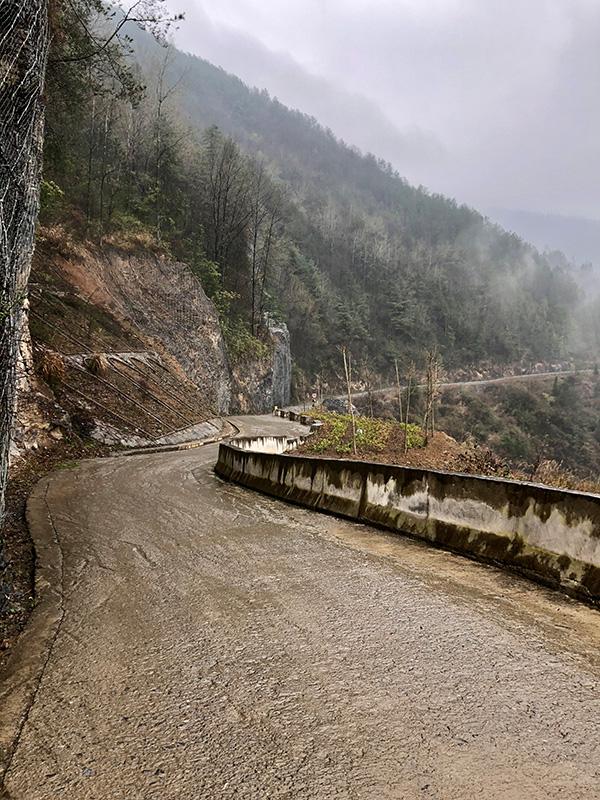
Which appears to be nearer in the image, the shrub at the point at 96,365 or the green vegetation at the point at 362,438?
the shrub at the point at 96,365

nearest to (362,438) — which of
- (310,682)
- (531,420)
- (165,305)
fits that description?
(165,305)

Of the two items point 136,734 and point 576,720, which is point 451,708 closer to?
point 576,720

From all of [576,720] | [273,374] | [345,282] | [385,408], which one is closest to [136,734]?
[576,720]

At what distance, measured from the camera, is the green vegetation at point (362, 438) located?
20.1 metres

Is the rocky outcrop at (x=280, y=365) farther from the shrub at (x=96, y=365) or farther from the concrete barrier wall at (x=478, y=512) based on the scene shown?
the concrete barrier wall at (x=478, y=512)

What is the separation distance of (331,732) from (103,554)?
402cm

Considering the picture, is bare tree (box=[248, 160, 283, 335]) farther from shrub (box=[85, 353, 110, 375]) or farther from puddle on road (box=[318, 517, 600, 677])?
puddle on road (box=[318, 517, 600, 677])

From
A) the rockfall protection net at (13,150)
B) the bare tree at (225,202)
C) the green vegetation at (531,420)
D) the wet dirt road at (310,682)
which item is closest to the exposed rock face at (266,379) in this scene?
the bare tree at (225,202)

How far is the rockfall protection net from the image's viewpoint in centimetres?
440

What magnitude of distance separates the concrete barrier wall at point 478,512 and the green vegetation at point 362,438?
11.2m

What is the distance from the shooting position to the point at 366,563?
559 cm

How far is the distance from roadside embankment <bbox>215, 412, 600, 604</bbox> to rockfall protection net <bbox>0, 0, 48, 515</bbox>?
438 centimetres

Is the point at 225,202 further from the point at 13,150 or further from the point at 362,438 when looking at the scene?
the point at 13,150

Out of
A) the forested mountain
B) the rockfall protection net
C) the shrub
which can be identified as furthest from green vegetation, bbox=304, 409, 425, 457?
the rockfall protection net
